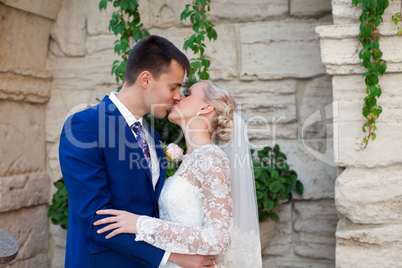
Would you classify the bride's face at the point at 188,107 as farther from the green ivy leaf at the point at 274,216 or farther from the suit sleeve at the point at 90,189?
the green ivy leaf at the point at 274,216

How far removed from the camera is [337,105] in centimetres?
242

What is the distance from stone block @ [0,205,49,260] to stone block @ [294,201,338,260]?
6.56 feet

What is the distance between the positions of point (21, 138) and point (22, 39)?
753 millimetres

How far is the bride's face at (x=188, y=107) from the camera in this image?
7.41 feet

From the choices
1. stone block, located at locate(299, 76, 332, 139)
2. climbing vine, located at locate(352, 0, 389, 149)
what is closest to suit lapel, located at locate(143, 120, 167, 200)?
climbing vine, located at locate(352, 0, 389, 149)

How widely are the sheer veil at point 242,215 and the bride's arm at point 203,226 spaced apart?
23cm

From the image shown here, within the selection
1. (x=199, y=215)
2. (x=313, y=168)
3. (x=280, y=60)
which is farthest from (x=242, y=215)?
(x=280, y=60)

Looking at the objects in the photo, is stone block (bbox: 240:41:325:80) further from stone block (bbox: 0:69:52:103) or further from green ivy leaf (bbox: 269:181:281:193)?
stone block (bbox: 0:69:52:103)

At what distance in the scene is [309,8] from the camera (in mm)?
3186

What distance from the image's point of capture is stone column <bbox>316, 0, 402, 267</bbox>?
2.33 metres

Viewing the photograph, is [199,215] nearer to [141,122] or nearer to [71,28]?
[141,122]

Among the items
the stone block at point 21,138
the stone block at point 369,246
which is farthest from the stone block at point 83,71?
the stone block at point 369,246

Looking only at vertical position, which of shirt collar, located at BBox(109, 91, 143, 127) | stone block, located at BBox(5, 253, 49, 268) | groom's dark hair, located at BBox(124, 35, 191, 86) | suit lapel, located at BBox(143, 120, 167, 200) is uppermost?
groom's dark hair, located at BBox(124, 35, 191, 86)

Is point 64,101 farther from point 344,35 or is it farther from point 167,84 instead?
point 344,35
